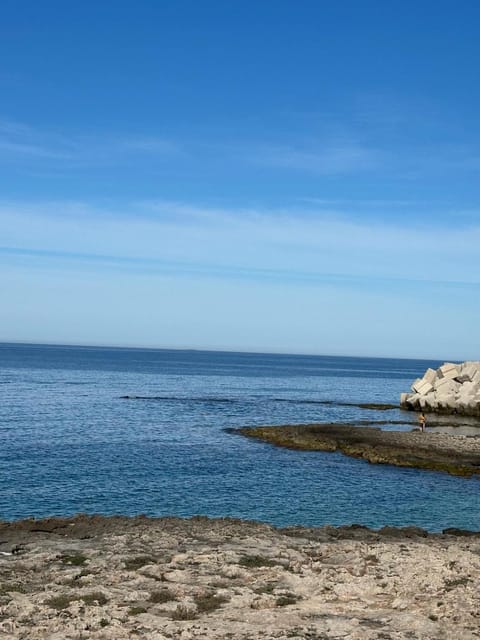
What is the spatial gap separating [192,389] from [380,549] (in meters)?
95.0

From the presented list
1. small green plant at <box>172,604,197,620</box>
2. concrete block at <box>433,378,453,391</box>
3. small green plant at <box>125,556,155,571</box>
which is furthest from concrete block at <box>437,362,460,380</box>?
small green plant at <box>172,604,197,620</box>

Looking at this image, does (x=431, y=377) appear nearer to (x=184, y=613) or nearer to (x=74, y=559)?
(x=74, y=559)

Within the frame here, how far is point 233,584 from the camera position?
63.5 ft

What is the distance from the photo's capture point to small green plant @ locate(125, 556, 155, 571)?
21.0 meters

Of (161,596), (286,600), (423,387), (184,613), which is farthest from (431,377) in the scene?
(184,613)

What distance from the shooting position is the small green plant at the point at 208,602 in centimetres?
1733

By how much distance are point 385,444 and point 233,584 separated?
128 ft

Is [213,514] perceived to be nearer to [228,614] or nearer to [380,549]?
[380,549]

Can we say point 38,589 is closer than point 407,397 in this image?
Yes

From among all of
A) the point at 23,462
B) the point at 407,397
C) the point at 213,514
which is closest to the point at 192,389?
the point at 407,397

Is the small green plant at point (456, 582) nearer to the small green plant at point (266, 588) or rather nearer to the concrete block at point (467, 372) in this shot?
the small green plant at point (266, 588)

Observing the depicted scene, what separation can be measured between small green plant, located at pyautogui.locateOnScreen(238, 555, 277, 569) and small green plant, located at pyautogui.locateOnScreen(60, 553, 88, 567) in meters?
5.23

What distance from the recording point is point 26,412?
7212cm

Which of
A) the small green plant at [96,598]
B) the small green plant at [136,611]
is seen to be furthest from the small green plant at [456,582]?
the small green plant at [96,598]
